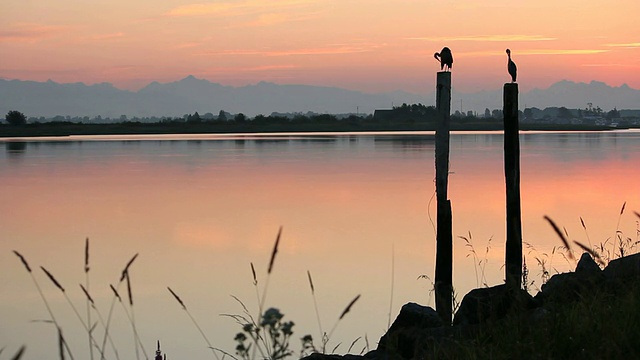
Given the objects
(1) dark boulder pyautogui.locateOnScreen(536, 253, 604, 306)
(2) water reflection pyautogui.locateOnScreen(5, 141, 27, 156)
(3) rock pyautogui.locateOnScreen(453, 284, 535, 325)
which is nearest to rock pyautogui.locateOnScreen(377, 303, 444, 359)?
(3) rock pyautogui.locateOnScreen(453, 284, 535, 325)

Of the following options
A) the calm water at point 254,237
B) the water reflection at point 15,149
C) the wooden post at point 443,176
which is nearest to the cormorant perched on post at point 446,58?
the wooden post at point 443,176

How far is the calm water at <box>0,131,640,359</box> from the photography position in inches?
597

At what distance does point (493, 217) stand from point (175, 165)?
35.9 meters

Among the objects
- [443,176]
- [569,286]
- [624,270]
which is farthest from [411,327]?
[443,176]

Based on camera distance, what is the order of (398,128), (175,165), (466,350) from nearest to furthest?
(466,350) → (175,165) → (398,128)

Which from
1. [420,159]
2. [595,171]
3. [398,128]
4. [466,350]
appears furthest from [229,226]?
[398,128]

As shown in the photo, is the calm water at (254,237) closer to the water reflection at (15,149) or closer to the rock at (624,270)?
the rock at (624,270)

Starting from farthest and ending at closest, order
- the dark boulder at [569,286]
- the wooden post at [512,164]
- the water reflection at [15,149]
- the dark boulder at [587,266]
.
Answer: the water reflection at [15,149], the wooden post at [512,164], the dark boulder at [587,266], the dark boulder at [569,286]

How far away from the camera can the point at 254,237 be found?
82.1 feet

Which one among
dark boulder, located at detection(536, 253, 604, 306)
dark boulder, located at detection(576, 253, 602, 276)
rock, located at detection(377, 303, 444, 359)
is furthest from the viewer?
dark boulder, located at detection(576, 253, 602, 276)

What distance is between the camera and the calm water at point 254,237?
49.7 feet

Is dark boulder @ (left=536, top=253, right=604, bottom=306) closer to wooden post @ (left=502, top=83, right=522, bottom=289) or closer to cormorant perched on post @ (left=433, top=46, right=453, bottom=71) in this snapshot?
wooden post @ (left=502, top=83, right=522, bottom=289)

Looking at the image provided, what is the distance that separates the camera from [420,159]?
65.4 meters

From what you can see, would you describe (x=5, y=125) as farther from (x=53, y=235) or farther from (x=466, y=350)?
(x=466, y=350)
